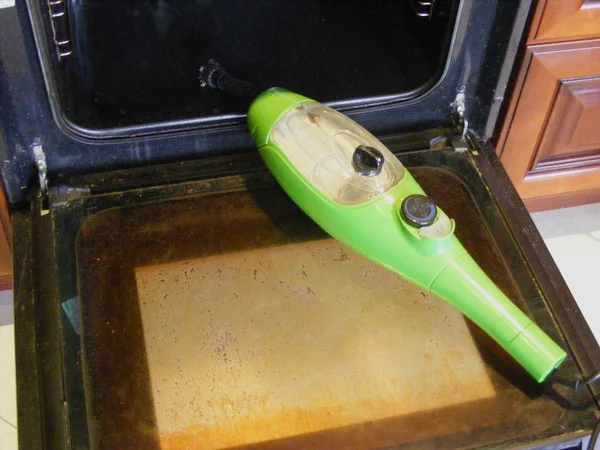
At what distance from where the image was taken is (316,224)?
0.87 metres

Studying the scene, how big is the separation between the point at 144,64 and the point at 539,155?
25.2 inches

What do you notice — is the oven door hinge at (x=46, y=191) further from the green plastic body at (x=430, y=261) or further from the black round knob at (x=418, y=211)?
the black round knob at (x=418, y=211)

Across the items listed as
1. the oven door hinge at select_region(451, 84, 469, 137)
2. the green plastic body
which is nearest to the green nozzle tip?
the green plastic body

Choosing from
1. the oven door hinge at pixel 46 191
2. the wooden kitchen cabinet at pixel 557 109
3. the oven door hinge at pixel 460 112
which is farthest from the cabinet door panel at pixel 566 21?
the oven door hinge at pixel 46 191

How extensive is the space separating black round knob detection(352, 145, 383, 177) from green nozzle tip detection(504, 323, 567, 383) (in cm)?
24

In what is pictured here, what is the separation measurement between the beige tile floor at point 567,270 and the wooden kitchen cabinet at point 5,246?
0.21 ft

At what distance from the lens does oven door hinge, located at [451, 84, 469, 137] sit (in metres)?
0.94

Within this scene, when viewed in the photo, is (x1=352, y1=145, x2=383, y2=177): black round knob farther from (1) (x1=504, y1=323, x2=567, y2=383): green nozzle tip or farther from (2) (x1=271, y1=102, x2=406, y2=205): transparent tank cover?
(1) (x1=504, y1=323, x2=567, y2=383): green nozzle tip

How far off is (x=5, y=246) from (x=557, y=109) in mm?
838

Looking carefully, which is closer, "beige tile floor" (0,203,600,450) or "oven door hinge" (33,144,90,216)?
"oven door hinge" (33,144,90,216)

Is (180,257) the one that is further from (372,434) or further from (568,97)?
(568,97)

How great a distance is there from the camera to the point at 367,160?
0.77 metres

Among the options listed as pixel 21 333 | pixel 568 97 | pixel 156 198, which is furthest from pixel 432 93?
pixel 21 333

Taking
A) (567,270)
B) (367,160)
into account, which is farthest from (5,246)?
(567,270)
